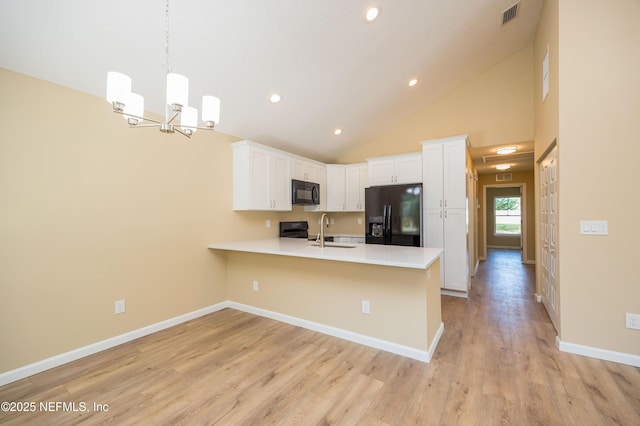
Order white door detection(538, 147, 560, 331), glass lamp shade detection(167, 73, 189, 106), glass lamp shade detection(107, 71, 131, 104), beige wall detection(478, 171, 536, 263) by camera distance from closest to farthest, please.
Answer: glass lamp shade detection(107, 71, 131, 104) < glass lamp shade detection(167, 73, 189, 106) < white door detection(538, 147, 560, 331) < beige wall detection(478, 171, 536, 263)

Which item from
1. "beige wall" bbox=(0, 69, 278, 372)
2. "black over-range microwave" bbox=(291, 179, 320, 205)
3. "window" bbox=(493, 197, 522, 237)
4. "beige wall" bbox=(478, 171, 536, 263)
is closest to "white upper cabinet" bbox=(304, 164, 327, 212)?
"black over-range microwave" bbox=(291, 179, 320, 205)

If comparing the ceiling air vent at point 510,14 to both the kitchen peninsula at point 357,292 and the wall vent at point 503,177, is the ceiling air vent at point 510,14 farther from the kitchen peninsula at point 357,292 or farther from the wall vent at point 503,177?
the wall vent at point 503,177

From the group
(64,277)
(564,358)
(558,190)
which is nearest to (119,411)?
(64,277)

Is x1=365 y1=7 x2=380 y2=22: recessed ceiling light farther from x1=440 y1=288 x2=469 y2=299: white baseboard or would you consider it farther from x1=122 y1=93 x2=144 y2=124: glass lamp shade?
x1=440 y1=288 x2=469 y2=299: white baseboard

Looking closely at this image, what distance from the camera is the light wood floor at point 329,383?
5.79 ft

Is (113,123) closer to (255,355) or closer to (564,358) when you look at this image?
(255,355)

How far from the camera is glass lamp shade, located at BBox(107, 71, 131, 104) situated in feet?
4.97

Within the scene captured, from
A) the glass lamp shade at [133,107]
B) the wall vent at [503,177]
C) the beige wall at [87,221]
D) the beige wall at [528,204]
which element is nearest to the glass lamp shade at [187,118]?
the glass lamp shade at [133,107]

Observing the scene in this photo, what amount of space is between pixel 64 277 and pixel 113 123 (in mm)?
1512

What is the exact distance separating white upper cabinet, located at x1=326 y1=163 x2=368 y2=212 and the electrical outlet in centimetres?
368

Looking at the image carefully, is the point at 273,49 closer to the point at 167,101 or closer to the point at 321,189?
the point at 167,101

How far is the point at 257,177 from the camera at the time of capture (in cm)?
392

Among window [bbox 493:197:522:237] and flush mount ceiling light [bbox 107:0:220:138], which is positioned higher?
flush mount ceiling light [bbox 107:0:220:138]

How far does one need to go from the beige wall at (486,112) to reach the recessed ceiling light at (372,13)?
8.44ft
